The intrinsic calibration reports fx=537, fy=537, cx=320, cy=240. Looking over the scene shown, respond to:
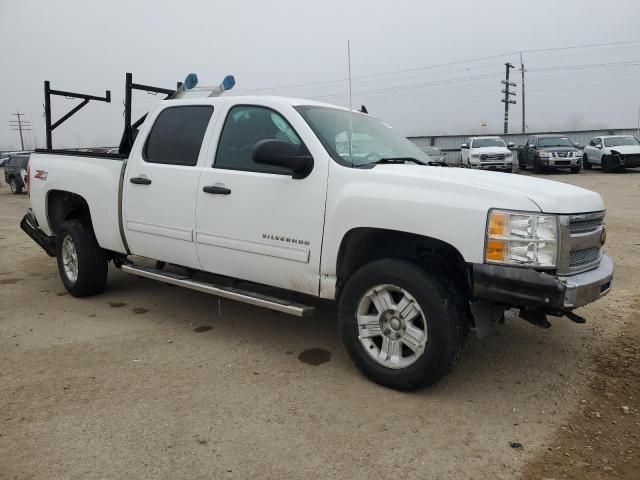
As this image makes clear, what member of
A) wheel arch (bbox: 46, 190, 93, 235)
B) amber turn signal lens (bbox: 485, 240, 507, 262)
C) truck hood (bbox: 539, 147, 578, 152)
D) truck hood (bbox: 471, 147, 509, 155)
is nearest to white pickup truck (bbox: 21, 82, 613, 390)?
amber turn signal lens (bbox: 485, 240, 507, 262)

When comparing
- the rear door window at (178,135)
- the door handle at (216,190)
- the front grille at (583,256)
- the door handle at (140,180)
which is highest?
the rear door window at (178,135)

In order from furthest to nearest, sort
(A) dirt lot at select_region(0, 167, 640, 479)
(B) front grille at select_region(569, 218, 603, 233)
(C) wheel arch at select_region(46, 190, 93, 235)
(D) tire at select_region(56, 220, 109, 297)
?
(C) wheel arch at select_region(46, 190, 93, 235)
(D) tire at select_region(56, 220, 109, 297)
(B) front grille at select_region(569, 218, 603, 233)
(A) dirt lot at select_region(0, 167, 640, 479)

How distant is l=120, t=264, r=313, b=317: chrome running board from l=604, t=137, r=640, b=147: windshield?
922 inches

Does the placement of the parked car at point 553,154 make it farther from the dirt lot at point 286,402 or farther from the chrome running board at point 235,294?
the chrome running board at point 235,294

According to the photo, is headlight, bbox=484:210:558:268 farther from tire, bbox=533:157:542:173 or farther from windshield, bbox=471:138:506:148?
windshield, bbox=471:138:506:148

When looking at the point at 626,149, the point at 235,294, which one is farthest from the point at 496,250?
the point at 626,149

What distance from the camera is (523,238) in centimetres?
293

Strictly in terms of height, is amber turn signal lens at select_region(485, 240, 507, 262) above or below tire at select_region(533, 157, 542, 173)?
below

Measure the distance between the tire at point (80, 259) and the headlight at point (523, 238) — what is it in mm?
3996

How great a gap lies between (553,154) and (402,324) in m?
22.3

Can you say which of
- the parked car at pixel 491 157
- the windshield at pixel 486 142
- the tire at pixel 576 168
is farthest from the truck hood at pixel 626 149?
the windshield at pixel 486 142

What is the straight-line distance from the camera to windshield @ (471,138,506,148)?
24.7m

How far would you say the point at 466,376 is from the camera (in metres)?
3.64

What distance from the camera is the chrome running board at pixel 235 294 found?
371cm
